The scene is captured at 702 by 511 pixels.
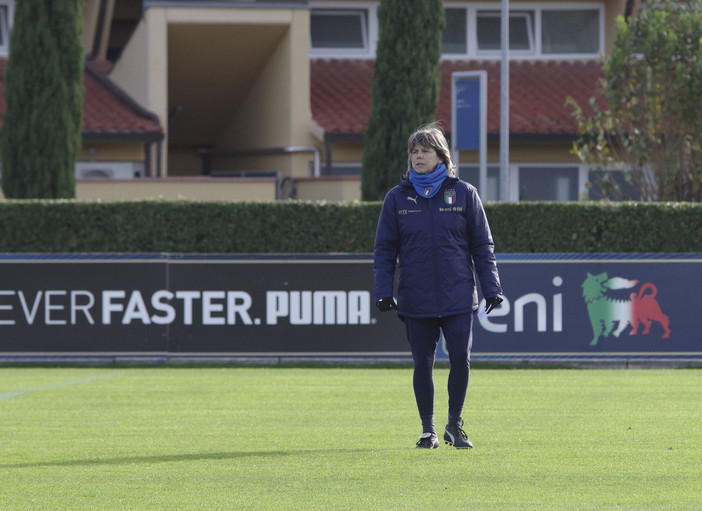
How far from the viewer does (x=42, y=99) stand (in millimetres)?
20781

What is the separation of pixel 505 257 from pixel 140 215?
4646 millimetres

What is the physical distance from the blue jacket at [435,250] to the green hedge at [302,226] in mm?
8687

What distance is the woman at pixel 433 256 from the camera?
24.1 ft

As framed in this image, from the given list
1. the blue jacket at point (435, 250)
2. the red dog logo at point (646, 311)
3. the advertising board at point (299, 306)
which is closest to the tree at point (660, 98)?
the red dog logo at point (646, 311)

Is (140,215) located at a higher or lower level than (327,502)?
higher

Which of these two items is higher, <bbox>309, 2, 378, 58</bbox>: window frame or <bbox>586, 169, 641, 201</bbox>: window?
<bbox>309, 2, 378, 58</bbox>: window frame

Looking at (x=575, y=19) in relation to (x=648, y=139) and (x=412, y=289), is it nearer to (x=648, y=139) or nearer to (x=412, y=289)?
(x=648, y=139)

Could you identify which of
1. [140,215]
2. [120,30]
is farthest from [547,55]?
[140,215]

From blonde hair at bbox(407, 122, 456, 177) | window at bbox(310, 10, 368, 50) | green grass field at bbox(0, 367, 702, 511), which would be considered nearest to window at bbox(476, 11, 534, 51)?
window at bbox(310, 10, 368, 50)

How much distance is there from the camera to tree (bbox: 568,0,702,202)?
20344mm

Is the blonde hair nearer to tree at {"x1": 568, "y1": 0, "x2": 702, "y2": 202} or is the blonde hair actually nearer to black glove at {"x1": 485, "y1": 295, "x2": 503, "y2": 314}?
black glove at {"x1": 485, "y1": 295, "x2": 503, "y2": 314}

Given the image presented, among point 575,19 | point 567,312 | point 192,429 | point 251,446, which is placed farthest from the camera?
point 575,19

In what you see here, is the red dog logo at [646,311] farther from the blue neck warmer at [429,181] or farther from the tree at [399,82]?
the blue neck warmer at [429,181]

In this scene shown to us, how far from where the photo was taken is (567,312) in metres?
15.4
